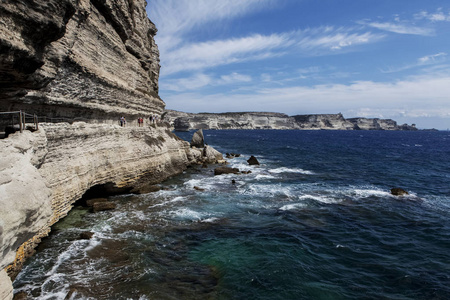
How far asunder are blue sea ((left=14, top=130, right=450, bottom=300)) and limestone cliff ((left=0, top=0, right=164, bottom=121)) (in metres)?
7.43

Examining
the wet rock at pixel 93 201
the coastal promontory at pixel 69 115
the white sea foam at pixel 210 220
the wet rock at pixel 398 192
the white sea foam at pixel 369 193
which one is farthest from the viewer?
the wet rock at pixel 398 192

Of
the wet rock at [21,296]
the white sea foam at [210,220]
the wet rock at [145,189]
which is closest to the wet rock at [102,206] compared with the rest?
the wet rock at [145,189]

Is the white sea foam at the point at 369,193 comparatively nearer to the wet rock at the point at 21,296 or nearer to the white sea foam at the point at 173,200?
the white sea foam at the point at 173,200

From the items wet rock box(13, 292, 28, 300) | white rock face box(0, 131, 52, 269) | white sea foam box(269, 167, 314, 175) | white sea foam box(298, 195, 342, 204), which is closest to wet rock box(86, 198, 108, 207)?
wet rock box(13, 292, 28, 300)

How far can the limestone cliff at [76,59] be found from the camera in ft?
30.8

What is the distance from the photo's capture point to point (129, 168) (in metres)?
23.6

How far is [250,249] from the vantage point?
565 inches

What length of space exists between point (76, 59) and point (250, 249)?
1700 centimetres

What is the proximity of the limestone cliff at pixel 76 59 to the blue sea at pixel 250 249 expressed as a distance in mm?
7434

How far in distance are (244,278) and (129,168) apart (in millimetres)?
15360

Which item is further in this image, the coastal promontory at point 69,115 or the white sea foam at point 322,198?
the white sea foam at point 322,198

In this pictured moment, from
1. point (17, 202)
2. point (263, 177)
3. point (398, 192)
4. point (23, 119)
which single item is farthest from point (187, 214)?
point (398, 192)

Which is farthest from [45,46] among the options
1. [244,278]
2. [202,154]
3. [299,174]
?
[202,154]

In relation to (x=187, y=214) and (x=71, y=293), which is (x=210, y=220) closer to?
(x=187, y=214)
